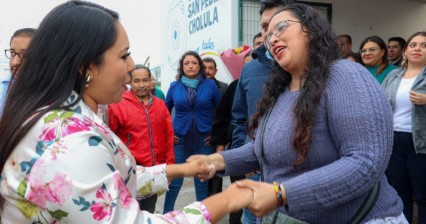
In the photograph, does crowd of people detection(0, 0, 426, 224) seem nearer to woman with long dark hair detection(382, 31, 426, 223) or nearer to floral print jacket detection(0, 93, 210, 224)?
floral print jacket detection(0, 93, 210, 224)

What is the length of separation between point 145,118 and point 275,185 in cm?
255

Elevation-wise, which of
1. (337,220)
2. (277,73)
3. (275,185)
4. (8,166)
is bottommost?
(337,220)

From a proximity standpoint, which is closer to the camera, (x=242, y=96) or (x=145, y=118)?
(x=242, y=96)

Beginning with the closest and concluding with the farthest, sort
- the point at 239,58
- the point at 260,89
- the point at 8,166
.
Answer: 1. the point at 8,166
2. the point at 260,89
3. the point at 239,58

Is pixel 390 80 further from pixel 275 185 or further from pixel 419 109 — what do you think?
pixel 275 185

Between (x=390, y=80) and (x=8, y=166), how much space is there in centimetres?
362

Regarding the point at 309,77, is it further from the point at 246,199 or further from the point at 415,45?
the point at 415,45

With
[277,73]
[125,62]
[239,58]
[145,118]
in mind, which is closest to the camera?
[125,62]

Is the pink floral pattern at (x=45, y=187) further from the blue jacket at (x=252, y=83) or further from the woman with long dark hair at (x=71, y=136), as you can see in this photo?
the blue jacket at (x=252, y=83)

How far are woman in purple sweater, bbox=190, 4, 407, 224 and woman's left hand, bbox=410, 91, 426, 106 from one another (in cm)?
208

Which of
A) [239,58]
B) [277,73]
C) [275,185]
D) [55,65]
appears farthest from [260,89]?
[239,58]

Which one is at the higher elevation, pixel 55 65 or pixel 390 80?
pixel 55 65

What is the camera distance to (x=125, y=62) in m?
1.33

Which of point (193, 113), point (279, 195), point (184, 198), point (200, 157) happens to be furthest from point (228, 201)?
point (184, 198)
